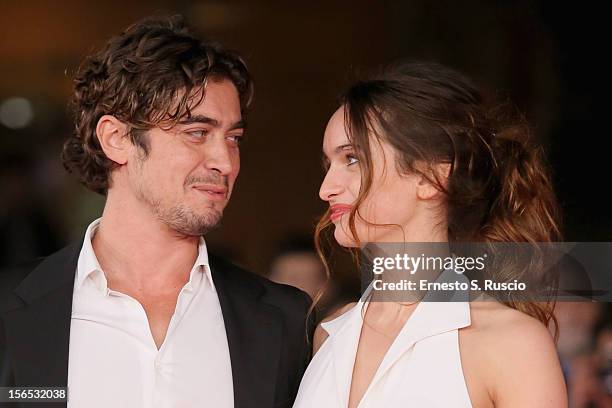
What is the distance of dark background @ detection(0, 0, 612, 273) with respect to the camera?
16.8 feet

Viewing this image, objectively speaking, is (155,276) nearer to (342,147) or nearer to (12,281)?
(12,281)

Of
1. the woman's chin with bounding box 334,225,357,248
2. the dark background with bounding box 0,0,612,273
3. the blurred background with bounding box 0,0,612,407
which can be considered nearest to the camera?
the woman's chin with bounding box 334,225,357,248

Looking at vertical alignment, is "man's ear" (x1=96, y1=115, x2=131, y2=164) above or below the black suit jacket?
above

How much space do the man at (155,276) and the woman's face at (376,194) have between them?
341 millimetres

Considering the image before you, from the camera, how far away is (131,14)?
5.91 metres

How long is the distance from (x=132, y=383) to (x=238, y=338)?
29 cm

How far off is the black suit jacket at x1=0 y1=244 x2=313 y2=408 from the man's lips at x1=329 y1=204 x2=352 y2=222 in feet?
1.03

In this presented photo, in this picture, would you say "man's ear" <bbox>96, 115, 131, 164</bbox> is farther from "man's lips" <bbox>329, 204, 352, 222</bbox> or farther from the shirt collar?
"man's lips" <bbox>329, 204, 352, 222</bbox>

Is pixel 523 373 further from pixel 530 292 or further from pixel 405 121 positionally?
pixel 405 121

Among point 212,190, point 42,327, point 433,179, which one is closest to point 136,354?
point 42,327

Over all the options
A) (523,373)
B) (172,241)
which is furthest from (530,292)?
(172,241)

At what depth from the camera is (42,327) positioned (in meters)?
2.35

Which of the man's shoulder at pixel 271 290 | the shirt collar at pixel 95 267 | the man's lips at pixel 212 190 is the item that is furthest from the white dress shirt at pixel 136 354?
the man's lips at pixel 212 190

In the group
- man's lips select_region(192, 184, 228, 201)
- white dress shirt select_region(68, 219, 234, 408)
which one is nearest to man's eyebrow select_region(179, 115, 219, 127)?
man's lips select_region(192, 184, 228, 201)
